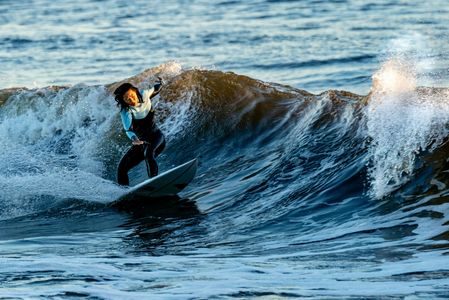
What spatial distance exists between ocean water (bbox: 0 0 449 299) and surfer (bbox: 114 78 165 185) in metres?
0.59

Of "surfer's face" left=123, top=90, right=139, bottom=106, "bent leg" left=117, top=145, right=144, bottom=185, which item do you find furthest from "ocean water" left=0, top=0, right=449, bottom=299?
"surfer's face" left=123, top=90, right=139, bottom=106

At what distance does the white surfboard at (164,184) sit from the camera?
11.8m

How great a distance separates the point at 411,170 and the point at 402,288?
3.82m

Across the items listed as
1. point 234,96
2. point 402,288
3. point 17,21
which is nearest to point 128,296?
point 402,288

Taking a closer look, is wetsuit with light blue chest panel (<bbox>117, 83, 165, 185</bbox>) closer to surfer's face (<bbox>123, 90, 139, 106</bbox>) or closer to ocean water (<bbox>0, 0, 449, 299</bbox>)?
surfer's face (<bbox>123, 90, 139, 106</bbox>)

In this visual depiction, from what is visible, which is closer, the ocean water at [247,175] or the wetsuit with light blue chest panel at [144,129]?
the ocean water at [247,175]

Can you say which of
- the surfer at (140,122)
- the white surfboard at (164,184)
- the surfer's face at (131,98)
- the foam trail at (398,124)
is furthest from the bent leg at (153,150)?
the foam trail at (398,124)

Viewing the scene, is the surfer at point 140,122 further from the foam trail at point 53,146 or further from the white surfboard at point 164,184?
the foam trail at point 53,146

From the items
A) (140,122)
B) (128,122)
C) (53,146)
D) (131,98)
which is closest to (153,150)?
(140,122)

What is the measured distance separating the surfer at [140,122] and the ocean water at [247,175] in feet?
1.93

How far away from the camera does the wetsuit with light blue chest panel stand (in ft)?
38.3

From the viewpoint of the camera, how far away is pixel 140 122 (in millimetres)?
11828

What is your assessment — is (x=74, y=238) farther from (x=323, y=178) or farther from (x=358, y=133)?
(x=358, y=133)

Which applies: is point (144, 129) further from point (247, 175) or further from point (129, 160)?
point (247, 175)
